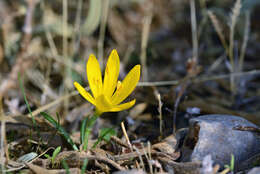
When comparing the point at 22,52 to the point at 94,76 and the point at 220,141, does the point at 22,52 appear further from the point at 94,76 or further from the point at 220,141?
the point at 220,141

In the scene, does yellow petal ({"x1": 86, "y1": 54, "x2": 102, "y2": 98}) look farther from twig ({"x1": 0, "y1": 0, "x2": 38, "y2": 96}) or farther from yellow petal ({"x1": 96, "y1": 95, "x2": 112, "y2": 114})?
twig ({"x1": 0, "y1": 0, "x2": 38, "y2": 96})

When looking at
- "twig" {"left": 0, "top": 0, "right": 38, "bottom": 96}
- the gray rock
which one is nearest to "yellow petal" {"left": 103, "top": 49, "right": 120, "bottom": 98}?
the gray rock

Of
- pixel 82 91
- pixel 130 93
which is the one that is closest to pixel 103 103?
pixel 82 91

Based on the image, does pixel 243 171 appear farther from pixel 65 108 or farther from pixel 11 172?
pixel 65 108

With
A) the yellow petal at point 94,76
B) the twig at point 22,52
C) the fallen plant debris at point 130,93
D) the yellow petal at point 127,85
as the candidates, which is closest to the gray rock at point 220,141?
the fallen plant debris at point 130,93

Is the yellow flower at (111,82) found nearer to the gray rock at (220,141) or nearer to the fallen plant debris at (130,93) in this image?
the fallen plant debris at (130,93)

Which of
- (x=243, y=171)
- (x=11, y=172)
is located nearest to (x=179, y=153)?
(x=243, y=171)
